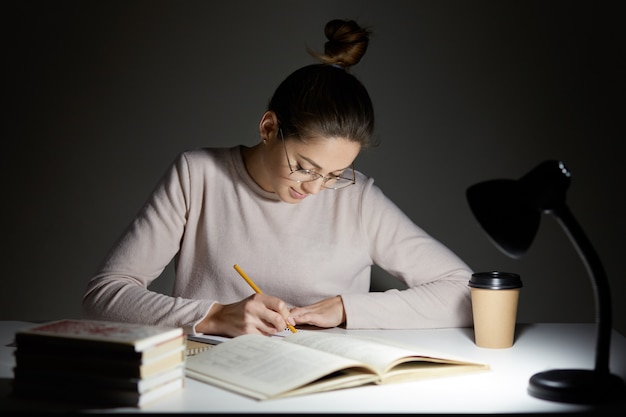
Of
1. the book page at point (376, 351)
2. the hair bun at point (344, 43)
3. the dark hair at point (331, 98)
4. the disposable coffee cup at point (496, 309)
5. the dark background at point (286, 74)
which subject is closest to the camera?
the book page at point (376, 351)

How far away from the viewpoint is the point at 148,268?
1.98m

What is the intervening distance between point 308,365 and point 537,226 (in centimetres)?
43

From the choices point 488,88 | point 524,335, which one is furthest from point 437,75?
point 524,335

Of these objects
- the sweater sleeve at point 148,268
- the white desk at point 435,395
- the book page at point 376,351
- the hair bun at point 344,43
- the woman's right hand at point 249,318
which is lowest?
the white desk at point 435,395

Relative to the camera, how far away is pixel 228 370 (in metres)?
1.32

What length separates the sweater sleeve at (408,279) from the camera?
1829mm

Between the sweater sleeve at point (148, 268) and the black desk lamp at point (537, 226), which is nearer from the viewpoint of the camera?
the black desk lamp at point (537, 226)

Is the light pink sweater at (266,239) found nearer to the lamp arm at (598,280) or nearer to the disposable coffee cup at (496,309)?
the disposable coffee cup at (496,309)

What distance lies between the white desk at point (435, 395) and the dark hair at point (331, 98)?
23.4 inches

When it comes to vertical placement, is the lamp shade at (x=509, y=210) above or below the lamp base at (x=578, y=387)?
above

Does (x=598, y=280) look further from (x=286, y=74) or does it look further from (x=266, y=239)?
(x=286, y=74)

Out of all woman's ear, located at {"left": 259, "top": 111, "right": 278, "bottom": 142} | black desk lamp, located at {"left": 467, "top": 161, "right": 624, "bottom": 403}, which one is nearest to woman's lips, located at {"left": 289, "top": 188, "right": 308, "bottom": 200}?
woman's ear, located at {"left": 259, "top": 111, "right": 278, "bottom": 142}

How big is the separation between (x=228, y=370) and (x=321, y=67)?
0.92 metres

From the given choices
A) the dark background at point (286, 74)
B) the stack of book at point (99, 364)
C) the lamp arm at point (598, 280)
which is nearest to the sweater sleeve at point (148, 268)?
the stack of book at point (99, 364)
